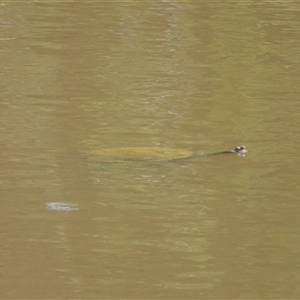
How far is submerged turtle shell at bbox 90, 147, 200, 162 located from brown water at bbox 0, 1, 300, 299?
0.13 metres

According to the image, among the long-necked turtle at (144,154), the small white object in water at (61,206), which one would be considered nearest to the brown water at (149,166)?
the small white object in water at (61,206)

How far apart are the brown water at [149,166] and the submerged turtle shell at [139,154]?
0.13 m

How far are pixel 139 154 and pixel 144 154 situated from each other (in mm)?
41

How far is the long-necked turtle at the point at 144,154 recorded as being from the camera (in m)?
7.99

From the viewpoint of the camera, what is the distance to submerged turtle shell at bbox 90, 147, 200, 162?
26.2 ft

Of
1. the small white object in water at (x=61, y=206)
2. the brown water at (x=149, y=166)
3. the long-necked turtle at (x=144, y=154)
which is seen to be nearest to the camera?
the brown water at (x=149, y=166)

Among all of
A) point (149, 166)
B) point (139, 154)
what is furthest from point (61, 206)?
point (139, 154)

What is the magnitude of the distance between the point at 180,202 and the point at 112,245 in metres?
0.98

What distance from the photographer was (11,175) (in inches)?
295

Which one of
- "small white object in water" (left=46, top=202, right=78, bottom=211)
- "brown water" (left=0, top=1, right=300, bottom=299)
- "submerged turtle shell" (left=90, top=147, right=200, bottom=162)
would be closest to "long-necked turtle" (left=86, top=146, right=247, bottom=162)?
"submerged turtle shell" (left=90, top=147, right=200, bottom=162)

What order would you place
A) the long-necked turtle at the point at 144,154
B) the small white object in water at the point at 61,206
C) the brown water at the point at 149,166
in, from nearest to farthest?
1. the brown water at the point at 149,166
2. the small white object in water at the point at 61,206
3. the long-necked turtle at the point at 144,154

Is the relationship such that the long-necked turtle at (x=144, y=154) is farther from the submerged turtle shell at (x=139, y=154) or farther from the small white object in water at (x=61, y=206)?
the small white object in water at (x=61, y=206)

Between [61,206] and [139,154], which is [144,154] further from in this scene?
[61,206]

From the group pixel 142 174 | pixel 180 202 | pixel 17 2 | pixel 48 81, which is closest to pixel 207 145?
pixel 142 174
